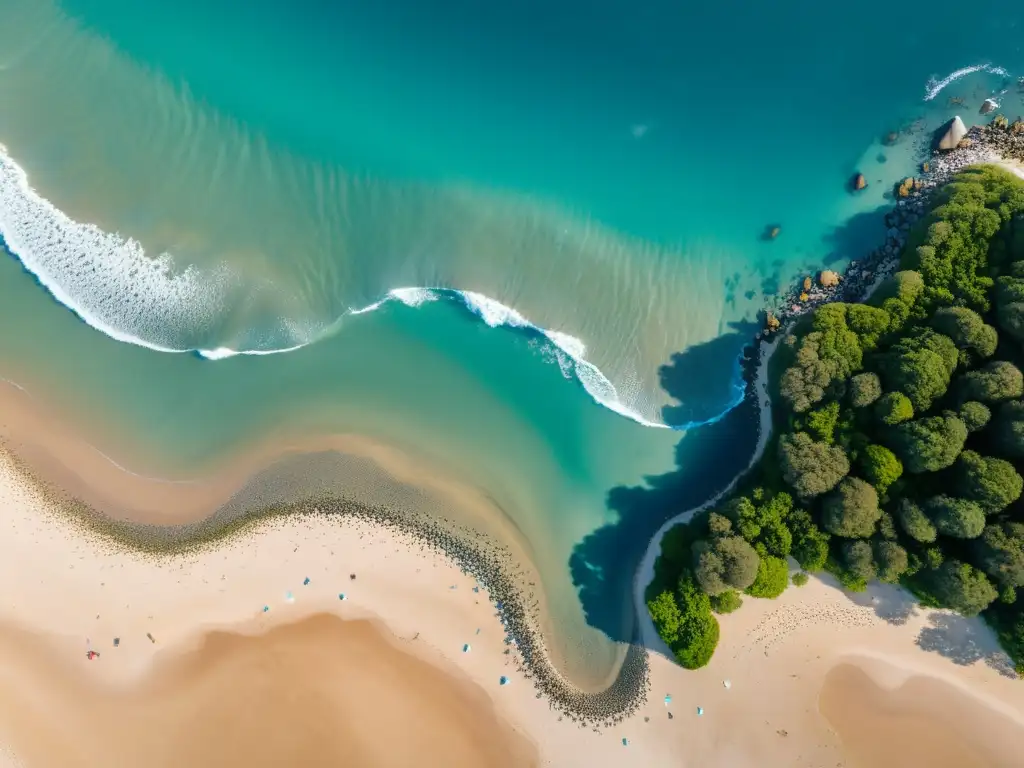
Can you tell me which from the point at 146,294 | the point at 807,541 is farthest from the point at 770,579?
the point at 146,294

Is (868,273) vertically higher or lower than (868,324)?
higher

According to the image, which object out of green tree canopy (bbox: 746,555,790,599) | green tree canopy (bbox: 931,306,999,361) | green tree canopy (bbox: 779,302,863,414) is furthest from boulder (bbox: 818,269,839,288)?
green tree canopy (bbox: 746,555,790,599)

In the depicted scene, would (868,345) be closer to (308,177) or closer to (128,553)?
(308,177)

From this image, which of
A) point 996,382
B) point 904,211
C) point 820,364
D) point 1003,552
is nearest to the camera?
point 1003,552

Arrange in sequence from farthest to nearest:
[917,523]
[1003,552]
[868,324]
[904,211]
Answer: [904,211], [868,324], [917,523], [1003,552]

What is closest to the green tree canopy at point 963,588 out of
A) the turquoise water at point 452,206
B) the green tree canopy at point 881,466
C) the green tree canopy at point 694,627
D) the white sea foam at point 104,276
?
the green tree canopy at point 881,466

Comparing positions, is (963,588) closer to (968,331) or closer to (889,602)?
(889,602)
